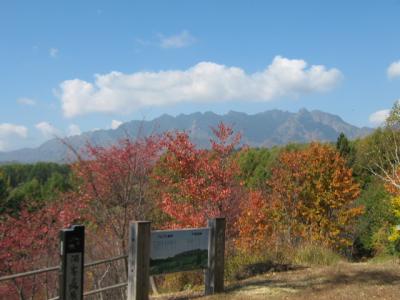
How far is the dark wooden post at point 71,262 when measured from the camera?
20.4 feet

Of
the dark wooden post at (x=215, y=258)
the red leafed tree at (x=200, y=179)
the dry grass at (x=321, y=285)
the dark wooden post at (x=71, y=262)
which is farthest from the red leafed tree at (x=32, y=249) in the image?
the dark wooden post at (x=71, y=262)

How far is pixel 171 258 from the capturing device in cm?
866

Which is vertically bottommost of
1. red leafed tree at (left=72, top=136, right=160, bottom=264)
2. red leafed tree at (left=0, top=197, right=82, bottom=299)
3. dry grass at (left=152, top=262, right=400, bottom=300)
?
red leafed tree at (left=0, top=197, right=82, bottom=299)

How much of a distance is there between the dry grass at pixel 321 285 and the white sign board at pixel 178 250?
0.71 meters

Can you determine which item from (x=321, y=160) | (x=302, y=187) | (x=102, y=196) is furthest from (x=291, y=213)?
(x=102, y=196)

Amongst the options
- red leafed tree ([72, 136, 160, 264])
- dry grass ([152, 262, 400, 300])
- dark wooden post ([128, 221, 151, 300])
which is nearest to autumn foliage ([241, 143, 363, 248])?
red leafed tree ([72, 136, 160, 264])

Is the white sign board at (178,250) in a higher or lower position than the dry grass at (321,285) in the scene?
higher

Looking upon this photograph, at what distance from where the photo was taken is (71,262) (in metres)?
6.27

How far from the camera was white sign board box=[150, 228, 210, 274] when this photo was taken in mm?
8386

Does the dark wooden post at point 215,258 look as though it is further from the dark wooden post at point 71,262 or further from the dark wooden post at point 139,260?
the dark wooden post at point 71,262

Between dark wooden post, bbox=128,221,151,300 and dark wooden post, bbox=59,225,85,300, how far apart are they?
1700 millimetres

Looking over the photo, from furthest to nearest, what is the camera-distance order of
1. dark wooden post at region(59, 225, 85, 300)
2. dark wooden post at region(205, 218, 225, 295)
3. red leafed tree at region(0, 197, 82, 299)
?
red leafed tree at region(0, 197, 82, 299) → dark wooden post at region(205, 218, 225, 295) → dark wooden post at region(59, 225, 85, 300)

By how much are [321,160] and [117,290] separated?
854 inches

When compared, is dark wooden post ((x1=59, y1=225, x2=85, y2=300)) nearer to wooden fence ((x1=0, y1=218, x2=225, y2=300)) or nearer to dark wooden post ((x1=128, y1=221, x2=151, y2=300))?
wooden fence ((x1=0, y1=218, x2=225, y2=300))
